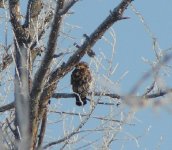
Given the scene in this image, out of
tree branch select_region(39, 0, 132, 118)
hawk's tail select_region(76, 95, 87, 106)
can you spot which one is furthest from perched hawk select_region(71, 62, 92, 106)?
tree branch select_region(39, 0, 132, 118)

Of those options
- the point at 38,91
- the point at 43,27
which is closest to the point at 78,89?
the point at 43,27

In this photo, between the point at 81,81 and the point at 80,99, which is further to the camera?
the point at 81,81

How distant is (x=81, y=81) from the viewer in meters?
6.06

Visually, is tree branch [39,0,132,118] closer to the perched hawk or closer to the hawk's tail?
the hawk's tail

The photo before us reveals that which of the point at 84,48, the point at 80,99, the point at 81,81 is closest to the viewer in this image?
the point at 84,48

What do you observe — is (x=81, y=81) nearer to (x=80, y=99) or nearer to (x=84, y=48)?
(x=80, y=99)

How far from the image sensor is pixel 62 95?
5258 mm

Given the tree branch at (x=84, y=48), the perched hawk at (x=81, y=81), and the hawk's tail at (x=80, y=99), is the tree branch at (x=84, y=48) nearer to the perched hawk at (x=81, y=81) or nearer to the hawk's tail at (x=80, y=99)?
the hawk's tail at (x=80, y=99)

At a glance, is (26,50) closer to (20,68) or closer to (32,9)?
→ (20,68)

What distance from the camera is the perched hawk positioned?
5586 millimetres

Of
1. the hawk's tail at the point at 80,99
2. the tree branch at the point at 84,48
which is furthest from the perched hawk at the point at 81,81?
the tree branch at the point at 84,48

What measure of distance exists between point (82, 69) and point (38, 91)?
1906 mm

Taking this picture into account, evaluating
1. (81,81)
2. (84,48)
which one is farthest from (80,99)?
(84,48)

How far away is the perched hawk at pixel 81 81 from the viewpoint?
5.59m
